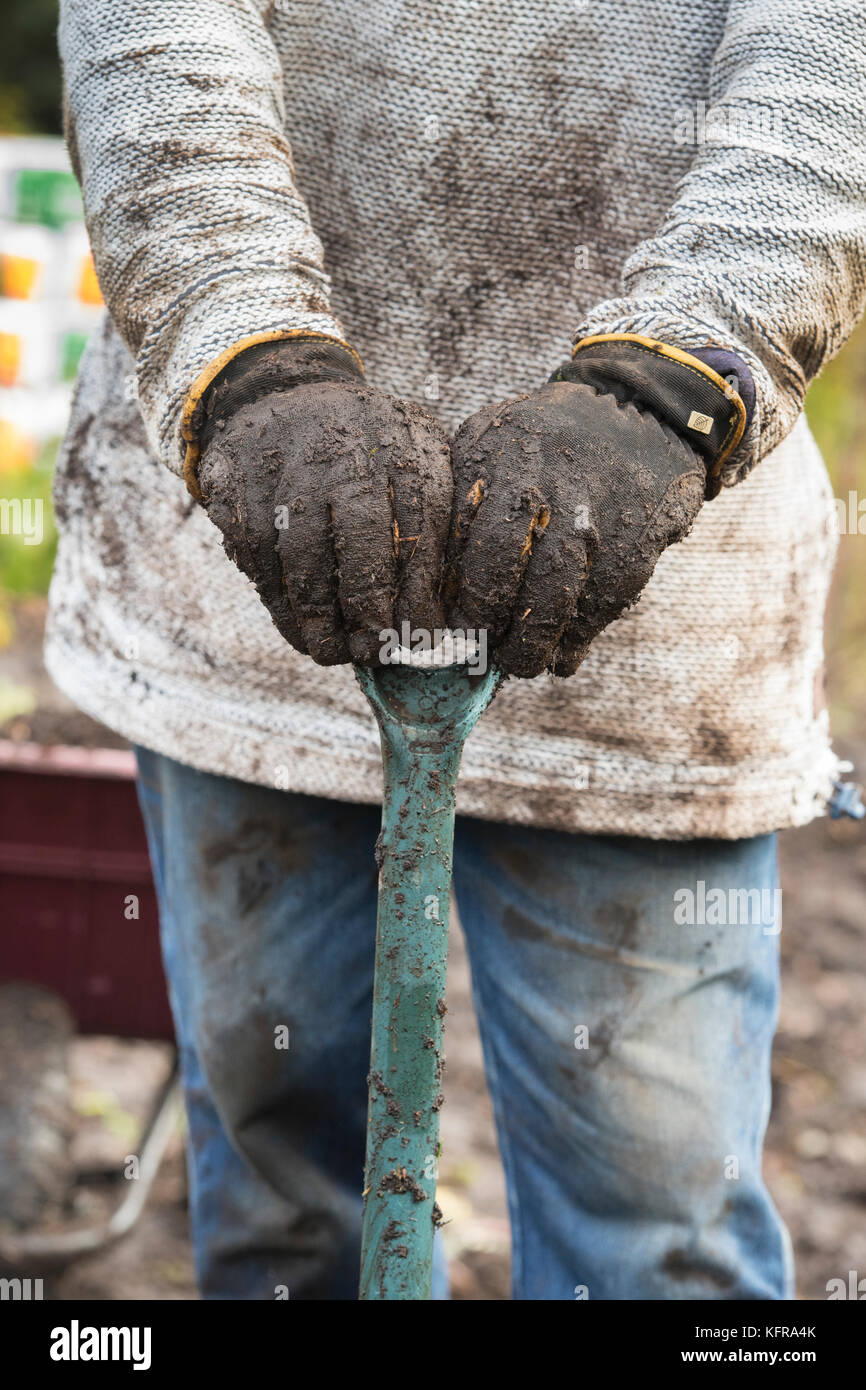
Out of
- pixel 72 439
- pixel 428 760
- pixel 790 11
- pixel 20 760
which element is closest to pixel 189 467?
pixel 428 760

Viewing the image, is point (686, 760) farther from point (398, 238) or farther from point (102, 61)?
point (102, 61)

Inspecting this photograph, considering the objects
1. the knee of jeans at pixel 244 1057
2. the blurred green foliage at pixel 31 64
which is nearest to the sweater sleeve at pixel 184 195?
the knee of jeans at pixel 244 1057

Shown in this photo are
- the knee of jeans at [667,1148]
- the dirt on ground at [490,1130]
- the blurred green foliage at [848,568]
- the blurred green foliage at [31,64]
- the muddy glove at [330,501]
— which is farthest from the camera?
the blurred green foliage at [31,64]

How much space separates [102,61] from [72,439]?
20.3 inches

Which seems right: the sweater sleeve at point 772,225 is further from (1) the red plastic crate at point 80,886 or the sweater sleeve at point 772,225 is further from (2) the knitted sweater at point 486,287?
(1) the red plastic crate at point 80,886

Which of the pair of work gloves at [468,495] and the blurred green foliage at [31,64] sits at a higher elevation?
the blurred green foliage at [31,64]

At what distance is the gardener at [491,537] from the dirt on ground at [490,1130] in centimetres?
84

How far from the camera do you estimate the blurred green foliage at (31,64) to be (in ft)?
24.5

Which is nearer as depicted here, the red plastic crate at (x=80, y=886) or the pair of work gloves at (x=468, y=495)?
the pair of work gloves at (x=468, y=495)

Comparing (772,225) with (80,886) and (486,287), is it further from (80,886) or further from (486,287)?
(80,886)

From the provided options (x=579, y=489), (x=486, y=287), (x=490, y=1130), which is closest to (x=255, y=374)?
(x=579, y=489)

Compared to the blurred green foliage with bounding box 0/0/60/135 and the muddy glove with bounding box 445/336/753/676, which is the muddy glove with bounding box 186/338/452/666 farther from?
the blurred green foliage with bounding box 0/0/60/135

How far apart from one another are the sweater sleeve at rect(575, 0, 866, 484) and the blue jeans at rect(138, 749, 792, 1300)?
56cm

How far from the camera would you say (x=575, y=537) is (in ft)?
3.67
